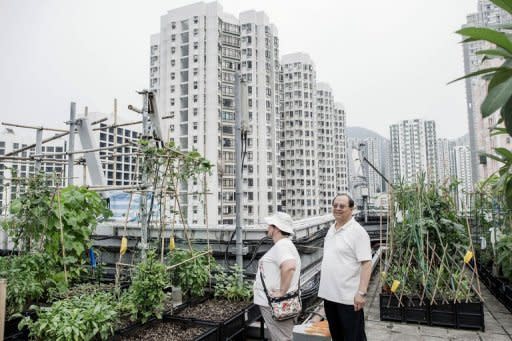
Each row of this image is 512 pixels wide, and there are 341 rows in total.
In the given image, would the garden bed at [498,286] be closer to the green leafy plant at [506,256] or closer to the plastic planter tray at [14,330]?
the green leafy plant at [506,256]

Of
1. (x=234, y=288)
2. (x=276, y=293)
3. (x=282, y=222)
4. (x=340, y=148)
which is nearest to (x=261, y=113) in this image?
(x=340, y=148)

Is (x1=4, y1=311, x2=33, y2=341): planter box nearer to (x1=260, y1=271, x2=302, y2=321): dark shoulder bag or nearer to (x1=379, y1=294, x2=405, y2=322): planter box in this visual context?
(x1=260, y1=271, x2=302, y2=321): dark shoulder bag

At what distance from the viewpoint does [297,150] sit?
175 ft

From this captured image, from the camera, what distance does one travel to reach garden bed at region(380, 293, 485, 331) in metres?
4.00

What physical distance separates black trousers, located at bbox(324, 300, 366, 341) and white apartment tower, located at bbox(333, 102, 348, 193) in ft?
211

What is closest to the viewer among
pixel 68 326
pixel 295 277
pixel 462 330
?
pixel 68 326

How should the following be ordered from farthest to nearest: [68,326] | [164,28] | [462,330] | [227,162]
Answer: [164,28] → [227,162] → [462,330] → [68,326]

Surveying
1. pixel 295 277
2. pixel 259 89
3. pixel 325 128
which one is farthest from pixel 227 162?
pixel 295 277

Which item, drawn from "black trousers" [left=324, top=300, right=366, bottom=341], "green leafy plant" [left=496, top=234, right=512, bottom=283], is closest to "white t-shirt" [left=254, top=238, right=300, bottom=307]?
"black trousers" [left=324, top=300, right=366, bottom=341]

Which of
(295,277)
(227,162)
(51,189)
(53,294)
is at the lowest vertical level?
(53,294)

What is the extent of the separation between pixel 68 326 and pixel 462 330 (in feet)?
13.5

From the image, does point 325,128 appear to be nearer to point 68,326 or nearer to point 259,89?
point 259,89

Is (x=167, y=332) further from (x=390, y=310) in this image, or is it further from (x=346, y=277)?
(x=390, y=310)

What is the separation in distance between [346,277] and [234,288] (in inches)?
76.0
